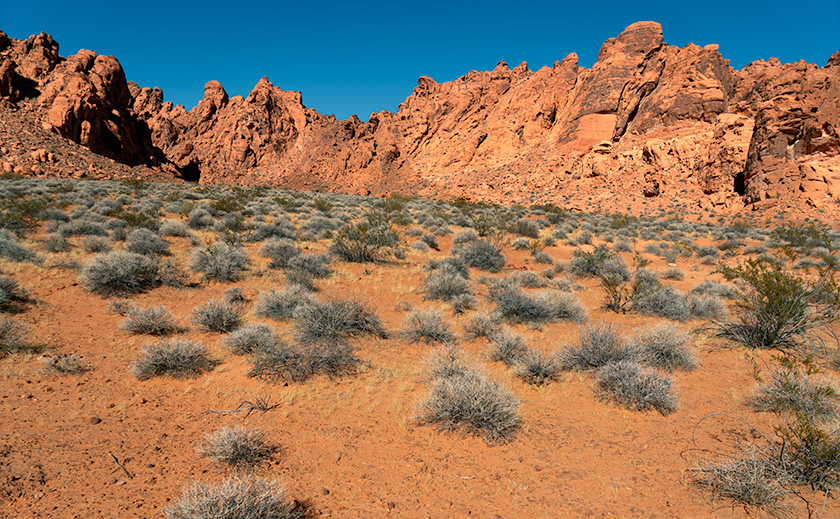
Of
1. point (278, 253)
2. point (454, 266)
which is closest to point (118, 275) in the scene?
Result: point (278, 253)

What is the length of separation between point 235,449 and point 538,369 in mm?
3866

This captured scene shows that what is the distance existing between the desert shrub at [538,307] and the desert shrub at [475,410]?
3153 millimetres

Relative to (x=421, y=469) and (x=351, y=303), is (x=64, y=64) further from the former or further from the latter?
(x=421, y=469)

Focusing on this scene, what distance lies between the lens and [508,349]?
5.51m

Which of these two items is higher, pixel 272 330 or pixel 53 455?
A: pixel 272 330

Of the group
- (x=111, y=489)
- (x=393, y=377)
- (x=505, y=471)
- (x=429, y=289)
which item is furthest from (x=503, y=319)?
(x=111, y=489)

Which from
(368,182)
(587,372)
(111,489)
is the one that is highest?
(368,182)

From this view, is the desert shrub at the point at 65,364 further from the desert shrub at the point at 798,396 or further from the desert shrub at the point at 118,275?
the desert shrub at the point at 798,396

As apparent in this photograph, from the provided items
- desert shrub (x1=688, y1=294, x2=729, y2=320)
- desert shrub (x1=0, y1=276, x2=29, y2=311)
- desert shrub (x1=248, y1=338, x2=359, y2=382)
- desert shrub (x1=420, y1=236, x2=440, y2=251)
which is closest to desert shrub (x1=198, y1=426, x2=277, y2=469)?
desert shrub (x1=248, y1=338, x2=359, y2=382)

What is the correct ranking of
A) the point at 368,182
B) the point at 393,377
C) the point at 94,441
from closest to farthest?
the point at 94,441
the point at 393,377
the point at 368,182

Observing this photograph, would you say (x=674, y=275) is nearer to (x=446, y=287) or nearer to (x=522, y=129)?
(x=446, y=287)

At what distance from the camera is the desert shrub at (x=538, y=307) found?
7.07 metres

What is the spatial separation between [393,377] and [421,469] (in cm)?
176

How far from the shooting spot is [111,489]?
273 centimetres
